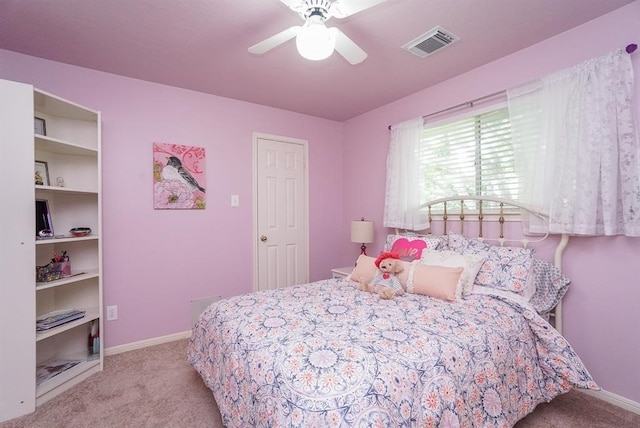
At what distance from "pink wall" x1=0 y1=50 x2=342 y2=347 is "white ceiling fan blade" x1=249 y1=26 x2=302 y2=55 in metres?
1.54

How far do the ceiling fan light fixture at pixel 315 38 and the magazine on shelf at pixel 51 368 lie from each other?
2630mm

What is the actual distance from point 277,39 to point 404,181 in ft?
5.96

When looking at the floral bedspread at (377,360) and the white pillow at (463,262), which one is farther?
the white pillow at (463,262)

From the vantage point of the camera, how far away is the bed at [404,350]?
41.7 inches

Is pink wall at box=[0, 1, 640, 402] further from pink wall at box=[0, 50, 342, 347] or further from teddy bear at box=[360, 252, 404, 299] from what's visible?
teddy bear at box=[360, 252, 404, 299]

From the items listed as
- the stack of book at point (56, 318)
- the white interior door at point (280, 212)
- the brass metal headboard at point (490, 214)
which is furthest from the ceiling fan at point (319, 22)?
the stack of book at point (56, 318)

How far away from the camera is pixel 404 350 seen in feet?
4.05

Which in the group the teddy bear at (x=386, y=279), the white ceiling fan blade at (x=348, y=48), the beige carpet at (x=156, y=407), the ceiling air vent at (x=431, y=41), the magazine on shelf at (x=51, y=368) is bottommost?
the beige carpet at (x=156, y=407)

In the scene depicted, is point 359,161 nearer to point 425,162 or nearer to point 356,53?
point 425,162

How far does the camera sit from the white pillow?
1.98m

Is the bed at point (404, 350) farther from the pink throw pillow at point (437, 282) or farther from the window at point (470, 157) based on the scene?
the window at point (470, 157)

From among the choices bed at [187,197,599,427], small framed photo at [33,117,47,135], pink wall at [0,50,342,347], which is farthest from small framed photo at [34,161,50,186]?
bed at [187,197,599,427]

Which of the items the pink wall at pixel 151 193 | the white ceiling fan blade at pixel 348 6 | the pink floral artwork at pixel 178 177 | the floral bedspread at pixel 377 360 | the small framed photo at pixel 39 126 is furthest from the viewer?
the pink floral artwork at pixel 178 177

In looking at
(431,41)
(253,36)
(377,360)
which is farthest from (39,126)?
(431,41)
